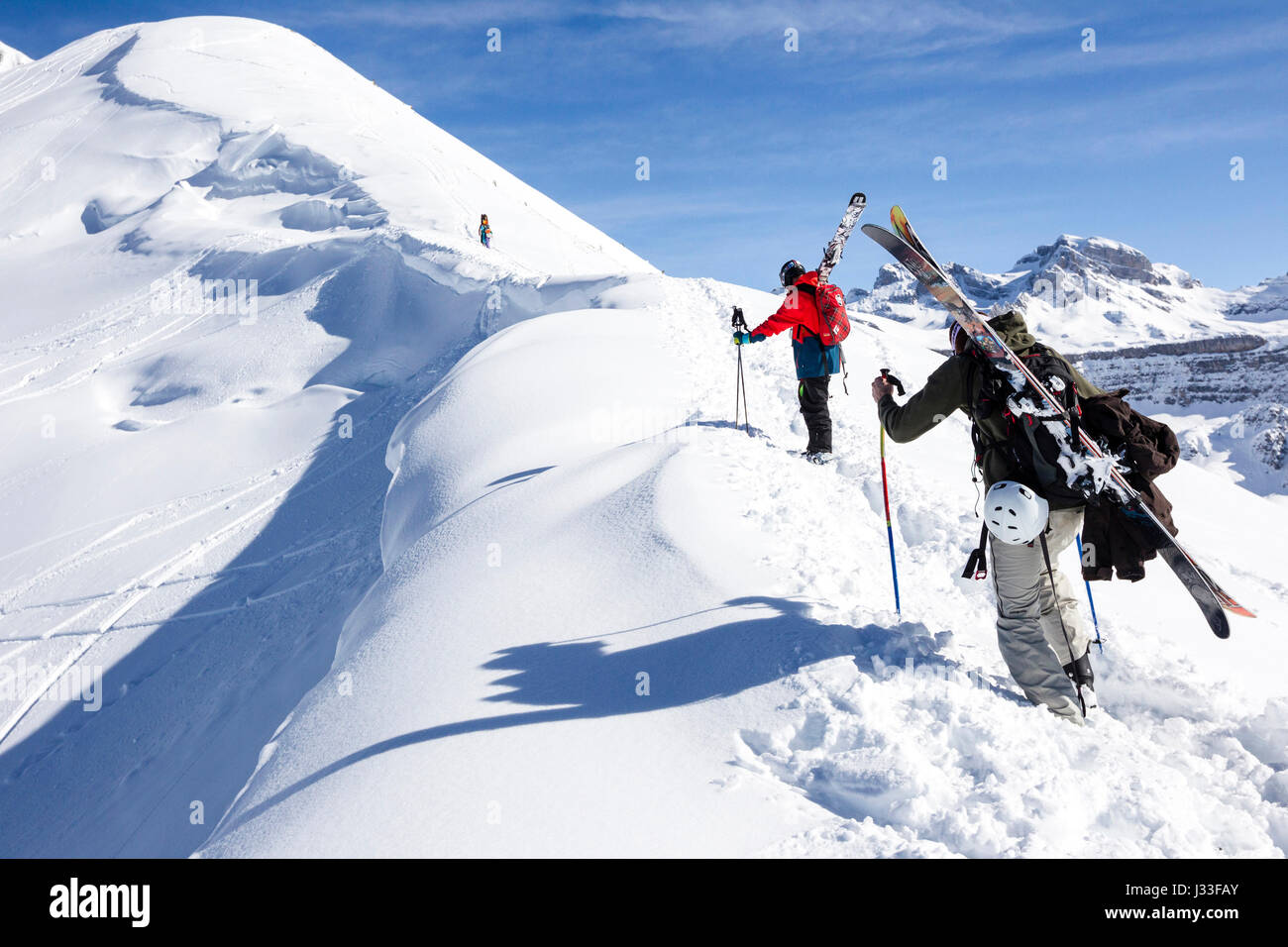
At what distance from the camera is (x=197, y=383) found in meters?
17.8

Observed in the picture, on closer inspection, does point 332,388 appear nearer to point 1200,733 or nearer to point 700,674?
point 700,674

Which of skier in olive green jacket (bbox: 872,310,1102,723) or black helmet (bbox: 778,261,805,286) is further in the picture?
black helmet (bbox: 778,261,805,286)

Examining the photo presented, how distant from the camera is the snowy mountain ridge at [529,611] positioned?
354 cm

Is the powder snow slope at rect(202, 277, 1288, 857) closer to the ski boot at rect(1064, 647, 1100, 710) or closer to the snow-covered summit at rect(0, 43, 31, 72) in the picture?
the ski boot at rect(1064, 647, 1100, 710)

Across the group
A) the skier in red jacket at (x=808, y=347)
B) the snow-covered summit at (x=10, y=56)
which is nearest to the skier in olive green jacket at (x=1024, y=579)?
the skier in red jacket at (x=808, y=347)

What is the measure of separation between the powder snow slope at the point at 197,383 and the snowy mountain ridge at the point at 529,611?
0.08 metres

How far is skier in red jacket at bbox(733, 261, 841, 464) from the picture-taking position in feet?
27.4

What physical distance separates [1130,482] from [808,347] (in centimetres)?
456

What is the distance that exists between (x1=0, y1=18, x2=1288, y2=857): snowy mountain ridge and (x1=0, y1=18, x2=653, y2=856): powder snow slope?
83mm

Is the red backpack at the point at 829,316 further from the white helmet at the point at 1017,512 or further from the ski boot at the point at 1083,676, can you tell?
the ski boot at the point at 1083,676

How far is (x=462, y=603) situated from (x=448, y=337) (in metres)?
14.7

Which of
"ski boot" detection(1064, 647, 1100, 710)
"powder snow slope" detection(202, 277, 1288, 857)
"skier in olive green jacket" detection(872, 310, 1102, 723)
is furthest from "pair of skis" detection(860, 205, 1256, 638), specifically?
"ski boot" detection(1064, 647, 1100, 710)

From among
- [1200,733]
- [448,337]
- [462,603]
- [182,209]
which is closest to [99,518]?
[448,337]
